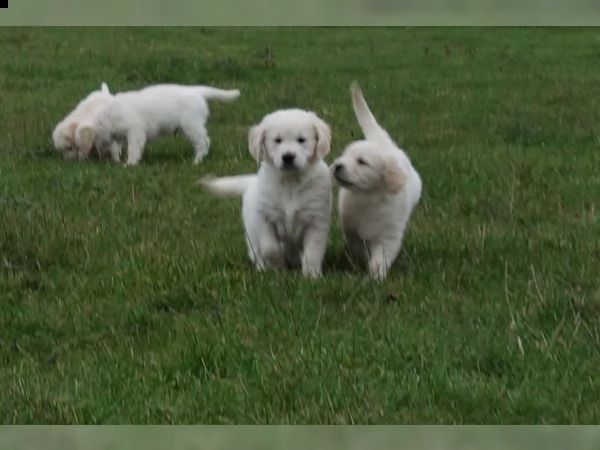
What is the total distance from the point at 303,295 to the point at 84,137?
505 cm

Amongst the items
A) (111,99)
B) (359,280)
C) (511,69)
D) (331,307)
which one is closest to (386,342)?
(331,307)

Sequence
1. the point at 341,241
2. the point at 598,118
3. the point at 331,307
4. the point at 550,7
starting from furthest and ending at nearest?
the point at 598,118 → the point at 341,241 → the point at 331,307 → the point at 550,7

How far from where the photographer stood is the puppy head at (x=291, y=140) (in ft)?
17.5

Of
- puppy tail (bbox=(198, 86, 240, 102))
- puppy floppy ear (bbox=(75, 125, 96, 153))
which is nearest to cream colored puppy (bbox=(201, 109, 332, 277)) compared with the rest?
puppy floppy ear (bbox=(75, 125, 96, 153))

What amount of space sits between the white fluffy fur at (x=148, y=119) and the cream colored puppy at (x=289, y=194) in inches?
150

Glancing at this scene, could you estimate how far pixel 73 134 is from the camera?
9289 mm

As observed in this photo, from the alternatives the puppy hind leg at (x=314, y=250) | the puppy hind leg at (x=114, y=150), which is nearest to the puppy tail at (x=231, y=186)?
the puppy hind leg at (x=314, y=250)

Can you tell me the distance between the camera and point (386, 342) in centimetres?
387

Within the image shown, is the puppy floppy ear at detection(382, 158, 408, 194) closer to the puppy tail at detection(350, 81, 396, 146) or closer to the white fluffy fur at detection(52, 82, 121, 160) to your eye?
the puppy tail at detection(350, 81, 396, 146)

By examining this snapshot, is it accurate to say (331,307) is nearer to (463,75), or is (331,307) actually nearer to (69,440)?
(69,440)

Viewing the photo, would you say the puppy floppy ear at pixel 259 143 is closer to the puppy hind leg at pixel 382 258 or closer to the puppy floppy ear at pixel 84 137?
the puppy hind leg at pixel 382 258

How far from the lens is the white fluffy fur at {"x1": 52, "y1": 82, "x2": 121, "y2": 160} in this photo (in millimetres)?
9266

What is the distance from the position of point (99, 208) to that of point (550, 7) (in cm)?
631

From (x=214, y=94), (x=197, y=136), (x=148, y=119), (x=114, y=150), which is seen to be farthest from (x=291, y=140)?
(x=214, y=94)
